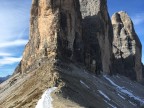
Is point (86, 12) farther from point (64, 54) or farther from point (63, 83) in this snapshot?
point (63, 83)

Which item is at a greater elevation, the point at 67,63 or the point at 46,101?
the point at 67,63

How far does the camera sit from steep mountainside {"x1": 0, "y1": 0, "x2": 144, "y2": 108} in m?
97.1

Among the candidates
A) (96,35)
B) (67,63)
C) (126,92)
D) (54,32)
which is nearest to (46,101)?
(67,63)

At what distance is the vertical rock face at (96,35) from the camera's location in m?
165

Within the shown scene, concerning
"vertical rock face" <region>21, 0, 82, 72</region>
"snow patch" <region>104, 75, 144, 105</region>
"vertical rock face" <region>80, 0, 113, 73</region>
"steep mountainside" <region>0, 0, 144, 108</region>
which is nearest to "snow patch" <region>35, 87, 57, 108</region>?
"steep mountainside" <region>0, 0, 144, 108</region>

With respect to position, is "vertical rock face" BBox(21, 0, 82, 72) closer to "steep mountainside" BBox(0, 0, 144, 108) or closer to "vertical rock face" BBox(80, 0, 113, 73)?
"steep mountainside" BBox(0, 0, 144, 108)

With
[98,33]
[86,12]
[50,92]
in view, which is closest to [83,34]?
[98,33]

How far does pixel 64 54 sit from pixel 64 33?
6.81 metres

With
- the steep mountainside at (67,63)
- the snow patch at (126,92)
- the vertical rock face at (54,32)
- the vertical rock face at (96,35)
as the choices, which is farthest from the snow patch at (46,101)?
the snow patch at (126,92)

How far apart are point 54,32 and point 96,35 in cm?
4604

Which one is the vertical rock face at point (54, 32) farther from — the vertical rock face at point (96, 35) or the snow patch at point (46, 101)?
the snow patch at point (46, 101)

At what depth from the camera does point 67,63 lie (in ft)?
424

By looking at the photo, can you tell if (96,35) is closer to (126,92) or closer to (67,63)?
(126,92)

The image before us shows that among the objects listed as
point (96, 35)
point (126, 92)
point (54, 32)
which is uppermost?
point (54, 32)
